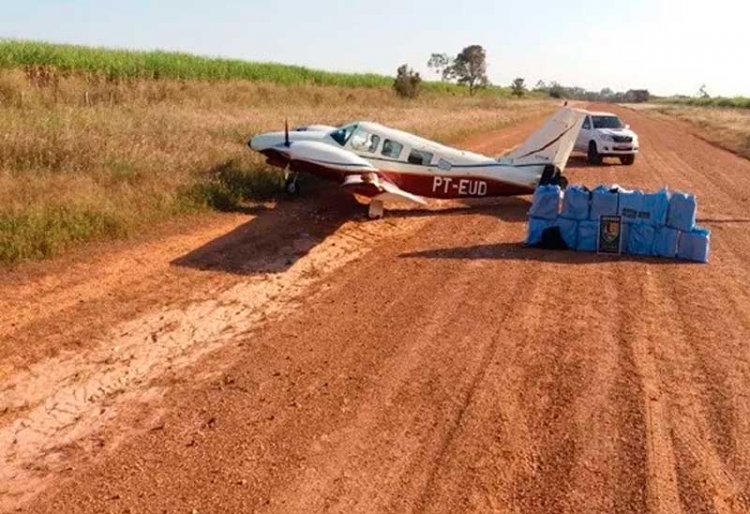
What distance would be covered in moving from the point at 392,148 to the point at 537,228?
12.6ft

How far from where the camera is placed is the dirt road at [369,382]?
16.2ft

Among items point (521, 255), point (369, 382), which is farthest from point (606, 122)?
point (369, 382)

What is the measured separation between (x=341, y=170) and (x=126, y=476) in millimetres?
9115

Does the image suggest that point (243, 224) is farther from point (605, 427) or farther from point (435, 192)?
point (605, 427)

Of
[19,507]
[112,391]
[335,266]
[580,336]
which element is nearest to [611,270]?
[580,336]

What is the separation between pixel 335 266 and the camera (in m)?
10.7

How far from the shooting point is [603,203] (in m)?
12.0

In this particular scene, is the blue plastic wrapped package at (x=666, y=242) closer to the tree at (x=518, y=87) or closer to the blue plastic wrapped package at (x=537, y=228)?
the blue plastic wrapped package at (x=537, y=228)

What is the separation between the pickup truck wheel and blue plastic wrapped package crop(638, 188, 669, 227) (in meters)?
15.1

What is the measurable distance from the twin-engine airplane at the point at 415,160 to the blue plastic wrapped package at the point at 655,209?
141 inches

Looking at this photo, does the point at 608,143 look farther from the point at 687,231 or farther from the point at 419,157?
the point at 687,231

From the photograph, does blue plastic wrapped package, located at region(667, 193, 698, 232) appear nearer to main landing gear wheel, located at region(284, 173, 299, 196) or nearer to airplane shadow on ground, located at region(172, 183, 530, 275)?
airplane shadow on ground, located at region(172, 183, 530, 275)

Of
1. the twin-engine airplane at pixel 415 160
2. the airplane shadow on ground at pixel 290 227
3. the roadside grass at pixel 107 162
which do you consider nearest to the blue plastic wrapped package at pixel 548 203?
the airplane shadow on ground at pixel 290 227

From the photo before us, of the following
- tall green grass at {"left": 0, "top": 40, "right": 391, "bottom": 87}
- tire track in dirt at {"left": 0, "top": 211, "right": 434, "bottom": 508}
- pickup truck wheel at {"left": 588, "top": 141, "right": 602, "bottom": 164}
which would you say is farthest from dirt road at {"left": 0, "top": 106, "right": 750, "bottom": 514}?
tall green grass at {"left": 0, "top": 40, "right": 391, "bottom": 87}
